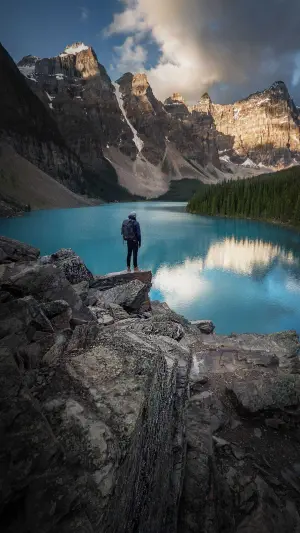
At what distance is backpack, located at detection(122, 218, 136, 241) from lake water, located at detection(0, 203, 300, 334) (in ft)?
14.3

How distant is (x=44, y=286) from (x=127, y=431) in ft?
14.1

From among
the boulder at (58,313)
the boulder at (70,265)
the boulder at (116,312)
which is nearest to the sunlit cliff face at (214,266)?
the boulder at (70,265)

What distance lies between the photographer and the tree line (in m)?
59.9

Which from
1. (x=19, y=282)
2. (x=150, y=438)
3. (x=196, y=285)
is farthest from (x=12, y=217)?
(x=150, y=438)

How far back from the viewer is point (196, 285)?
20.0 meters

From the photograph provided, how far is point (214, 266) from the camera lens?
1019 inches

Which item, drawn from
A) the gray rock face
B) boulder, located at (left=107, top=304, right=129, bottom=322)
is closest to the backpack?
boulder, located at (left=107, top=304, right=129, bottom=322)

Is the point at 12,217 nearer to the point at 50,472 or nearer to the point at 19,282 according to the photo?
the point at 19,282

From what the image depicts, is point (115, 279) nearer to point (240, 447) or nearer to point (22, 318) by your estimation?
point (240, 447)

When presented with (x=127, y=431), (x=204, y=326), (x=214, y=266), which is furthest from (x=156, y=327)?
(x=214, y=266)

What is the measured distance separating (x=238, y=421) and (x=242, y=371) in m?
1.72

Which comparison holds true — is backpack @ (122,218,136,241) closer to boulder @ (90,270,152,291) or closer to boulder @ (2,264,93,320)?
boulder @ (90,270,152,291)

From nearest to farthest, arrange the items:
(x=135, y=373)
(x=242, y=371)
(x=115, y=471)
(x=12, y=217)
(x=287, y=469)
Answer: (x=115, y=471) → (x=135, y=373) → (x=287, y=469) → (x=242, y=371) → (x=12, y=217)

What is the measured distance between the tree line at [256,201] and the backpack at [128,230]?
47704 millimetres
